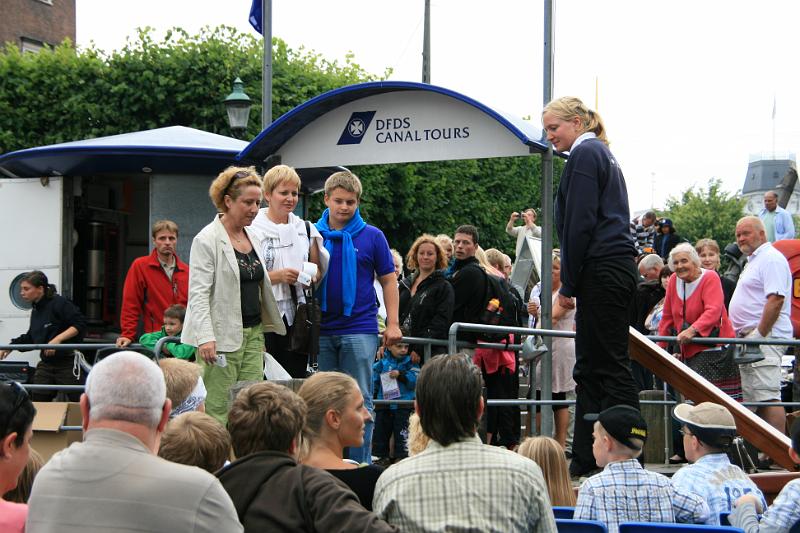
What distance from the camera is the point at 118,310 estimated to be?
13.6 m

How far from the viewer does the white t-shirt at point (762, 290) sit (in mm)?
10102

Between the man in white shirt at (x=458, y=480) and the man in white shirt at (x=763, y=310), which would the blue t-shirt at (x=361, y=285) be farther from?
the man in white shirt at (x=458, y=480)

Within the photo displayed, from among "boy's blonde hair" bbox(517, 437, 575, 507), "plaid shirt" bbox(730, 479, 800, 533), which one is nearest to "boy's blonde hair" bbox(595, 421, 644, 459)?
"boy's blonde hair" bbox(517, 437, 575, 507)

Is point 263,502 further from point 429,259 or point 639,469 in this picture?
point 429,259

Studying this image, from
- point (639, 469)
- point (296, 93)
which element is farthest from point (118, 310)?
point (296, 93)

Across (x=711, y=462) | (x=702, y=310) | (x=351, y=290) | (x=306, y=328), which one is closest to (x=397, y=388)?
(x=351, y=290)

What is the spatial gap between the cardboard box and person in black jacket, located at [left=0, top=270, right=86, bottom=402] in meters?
2.19

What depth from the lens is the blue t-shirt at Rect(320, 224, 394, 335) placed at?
26.5 feet

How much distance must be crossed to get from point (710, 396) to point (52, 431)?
4.91 meters

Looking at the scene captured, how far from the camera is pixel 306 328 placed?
25.2 ft

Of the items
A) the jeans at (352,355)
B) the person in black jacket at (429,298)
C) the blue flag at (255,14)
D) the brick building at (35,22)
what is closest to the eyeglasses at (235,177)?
the jeans at (352,355)

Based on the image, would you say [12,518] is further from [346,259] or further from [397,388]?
[397,388]

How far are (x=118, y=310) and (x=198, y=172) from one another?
8.79 feet

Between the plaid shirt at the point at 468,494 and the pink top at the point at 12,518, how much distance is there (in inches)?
45.9
